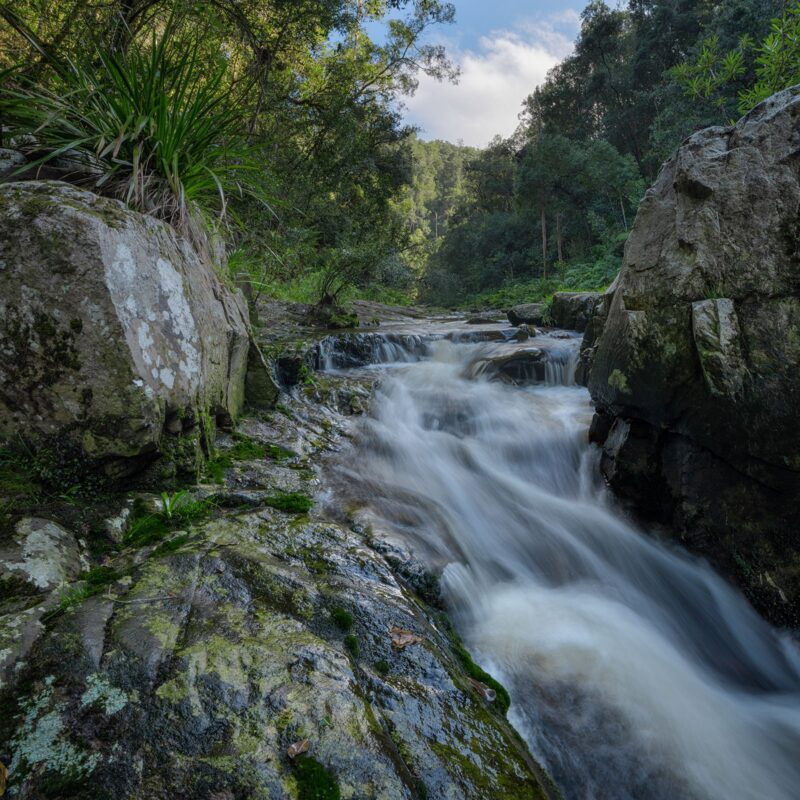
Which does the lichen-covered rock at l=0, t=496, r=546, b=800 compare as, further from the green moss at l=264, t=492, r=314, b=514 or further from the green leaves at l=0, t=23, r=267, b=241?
the green leaves at l=0, t=23, r=267, b=241

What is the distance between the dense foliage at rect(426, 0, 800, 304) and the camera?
19.5m

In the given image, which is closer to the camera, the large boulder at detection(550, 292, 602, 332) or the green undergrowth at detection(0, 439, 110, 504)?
the green undergrowth at detection(0, 439, 110, 504)

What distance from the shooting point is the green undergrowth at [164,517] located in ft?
7.29

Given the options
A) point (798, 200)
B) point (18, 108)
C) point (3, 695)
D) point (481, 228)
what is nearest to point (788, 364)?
point (798, 200)

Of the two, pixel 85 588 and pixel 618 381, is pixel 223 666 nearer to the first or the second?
pixel 85 588

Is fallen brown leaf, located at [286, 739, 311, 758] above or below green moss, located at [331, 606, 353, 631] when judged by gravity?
above

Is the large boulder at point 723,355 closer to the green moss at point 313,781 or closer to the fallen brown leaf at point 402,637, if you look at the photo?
the fallen brown leaf at point 402,637

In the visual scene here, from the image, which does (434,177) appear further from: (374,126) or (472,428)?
(472,428)

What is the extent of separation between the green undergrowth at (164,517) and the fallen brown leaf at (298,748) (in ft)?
3.68

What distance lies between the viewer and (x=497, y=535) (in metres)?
3.88

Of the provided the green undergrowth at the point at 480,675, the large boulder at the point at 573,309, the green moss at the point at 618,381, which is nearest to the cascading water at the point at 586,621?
the green undergrowth at the point at 480,675

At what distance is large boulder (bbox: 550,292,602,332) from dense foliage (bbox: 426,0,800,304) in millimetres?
10484

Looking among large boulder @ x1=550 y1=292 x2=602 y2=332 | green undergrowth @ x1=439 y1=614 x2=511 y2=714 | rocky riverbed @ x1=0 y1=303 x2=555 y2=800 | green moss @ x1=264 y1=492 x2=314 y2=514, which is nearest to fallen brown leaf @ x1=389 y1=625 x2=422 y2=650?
rocky riverbed @ x1=0 y1=303 x2=555 y2=800

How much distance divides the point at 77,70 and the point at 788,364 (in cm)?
497
